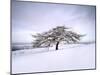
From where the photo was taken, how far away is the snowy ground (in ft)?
6.50

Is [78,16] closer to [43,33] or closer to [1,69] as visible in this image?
[43,33]

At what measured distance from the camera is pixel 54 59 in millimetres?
2107

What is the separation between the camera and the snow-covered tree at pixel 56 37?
6.75 feet

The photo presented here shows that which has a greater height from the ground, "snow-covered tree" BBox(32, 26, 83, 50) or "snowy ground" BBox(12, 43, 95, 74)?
"snow-covered tree" BBox(32, 26, 83, 50)

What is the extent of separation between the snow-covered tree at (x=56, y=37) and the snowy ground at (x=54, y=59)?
7cm

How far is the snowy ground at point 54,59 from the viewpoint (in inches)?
78.0

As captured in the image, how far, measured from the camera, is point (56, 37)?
212 centimetres

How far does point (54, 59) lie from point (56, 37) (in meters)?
0.27

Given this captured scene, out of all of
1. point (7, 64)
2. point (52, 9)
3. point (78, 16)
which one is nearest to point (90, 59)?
point (78, 16)

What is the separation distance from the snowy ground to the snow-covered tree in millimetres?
66

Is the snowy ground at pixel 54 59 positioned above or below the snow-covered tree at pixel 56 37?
below

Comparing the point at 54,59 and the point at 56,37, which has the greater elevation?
the point at 56,37

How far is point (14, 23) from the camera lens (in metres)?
1.97

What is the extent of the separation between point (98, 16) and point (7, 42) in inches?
48.3
